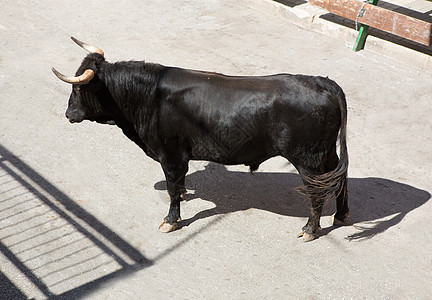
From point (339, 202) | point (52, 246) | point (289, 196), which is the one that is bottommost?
point (52, 246)

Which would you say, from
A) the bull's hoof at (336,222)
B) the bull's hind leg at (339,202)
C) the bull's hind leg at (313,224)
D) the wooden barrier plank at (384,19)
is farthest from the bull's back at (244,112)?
the wooden barrier plank at (384,19)

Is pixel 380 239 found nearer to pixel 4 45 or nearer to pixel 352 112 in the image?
pixel 352 112

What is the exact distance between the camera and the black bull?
5156mm

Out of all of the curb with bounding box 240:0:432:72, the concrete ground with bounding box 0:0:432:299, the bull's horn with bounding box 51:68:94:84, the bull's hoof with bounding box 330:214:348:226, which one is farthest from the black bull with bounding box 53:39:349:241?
the curb with bounding box 240:0:432:72

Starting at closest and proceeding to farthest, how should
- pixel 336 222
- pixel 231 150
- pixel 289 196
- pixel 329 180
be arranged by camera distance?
pixel 329 180 < pixel 231 150 < pixel 336 222 < pixel 289 196

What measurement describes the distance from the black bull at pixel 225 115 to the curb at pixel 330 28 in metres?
4.34

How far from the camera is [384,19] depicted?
9078mm

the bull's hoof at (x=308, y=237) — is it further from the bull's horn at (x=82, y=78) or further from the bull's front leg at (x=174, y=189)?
the bull's horn at (x=82, y=78)

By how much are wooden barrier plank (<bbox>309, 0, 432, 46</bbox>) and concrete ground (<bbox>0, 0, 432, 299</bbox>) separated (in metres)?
0.54

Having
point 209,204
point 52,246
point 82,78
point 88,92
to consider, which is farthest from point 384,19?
point 52,246

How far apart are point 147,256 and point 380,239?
8.16 feet

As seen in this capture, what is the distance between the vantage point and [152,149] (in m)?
5.71

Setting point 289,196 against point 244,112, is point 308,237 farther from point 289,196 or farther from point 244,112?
point 244,112

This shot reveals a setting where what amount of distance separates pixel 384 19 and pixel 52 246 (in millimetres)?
6586
